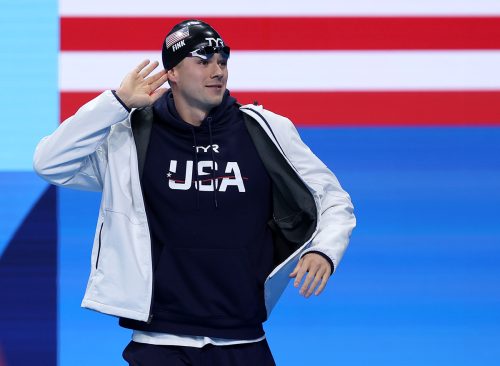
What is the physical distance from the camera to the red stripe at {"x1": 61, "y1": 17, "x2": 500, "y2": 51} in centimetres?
318

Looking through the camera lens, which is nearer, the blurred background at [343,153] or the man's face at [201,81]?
the man's face at [201,81]

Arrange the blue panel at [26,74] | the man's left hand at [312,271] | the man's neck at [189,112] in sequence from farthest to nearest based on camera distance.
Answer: the blue panel at [26,74] → the man's neck at [189,112] → the man's left hand at [312,271]

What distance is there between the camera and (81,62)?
3.18 m

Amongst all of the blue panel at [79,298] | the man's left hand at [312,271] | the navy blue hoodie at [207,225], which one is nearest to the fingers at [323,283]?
the man's left hand at [312,271]

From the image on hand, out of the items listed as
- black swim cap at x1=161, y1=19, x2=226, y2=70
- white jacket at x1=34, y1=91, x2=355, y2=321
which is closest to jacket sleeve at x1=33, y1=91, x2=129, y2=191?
white jacket at x1=34, y1=91, x2=355, y2=321

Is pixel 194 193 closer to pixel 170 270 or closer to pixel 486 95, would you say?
pixel 170 270

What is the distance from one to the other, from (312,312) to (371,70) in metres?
0.73

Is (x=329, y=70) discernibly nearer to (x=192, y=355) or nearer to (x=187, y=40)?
(x=187, y=40)

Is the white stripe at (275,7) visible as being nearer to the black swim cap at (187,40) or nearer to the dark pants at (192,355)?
the black swim cap at (187,40)

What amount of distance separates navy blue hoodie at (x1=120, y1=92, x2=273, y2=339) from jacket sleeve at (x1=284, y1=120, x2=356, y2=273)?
8 cm

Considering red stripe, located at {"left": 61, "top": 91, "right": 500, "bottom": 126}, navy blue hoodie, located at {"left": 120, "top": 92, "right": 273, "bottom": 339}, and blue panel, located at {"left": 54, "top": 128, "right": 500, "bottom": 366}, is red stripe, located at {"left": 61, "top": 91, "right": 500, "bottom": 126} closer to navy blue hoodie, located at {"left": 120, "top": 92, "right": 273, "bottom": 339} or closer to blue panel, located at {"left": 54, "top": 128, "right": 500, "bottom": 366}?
blue panel, located at {"left": 54, "top": 128, "right": 500, "bottom": 366}

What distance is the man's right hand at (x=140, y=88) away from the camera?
233cm

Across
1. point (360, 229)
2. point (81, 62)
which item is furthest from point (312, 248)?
point (81, 62)

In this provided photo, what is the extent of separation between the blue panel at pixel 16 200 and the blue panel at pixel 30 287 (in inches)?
0.7
